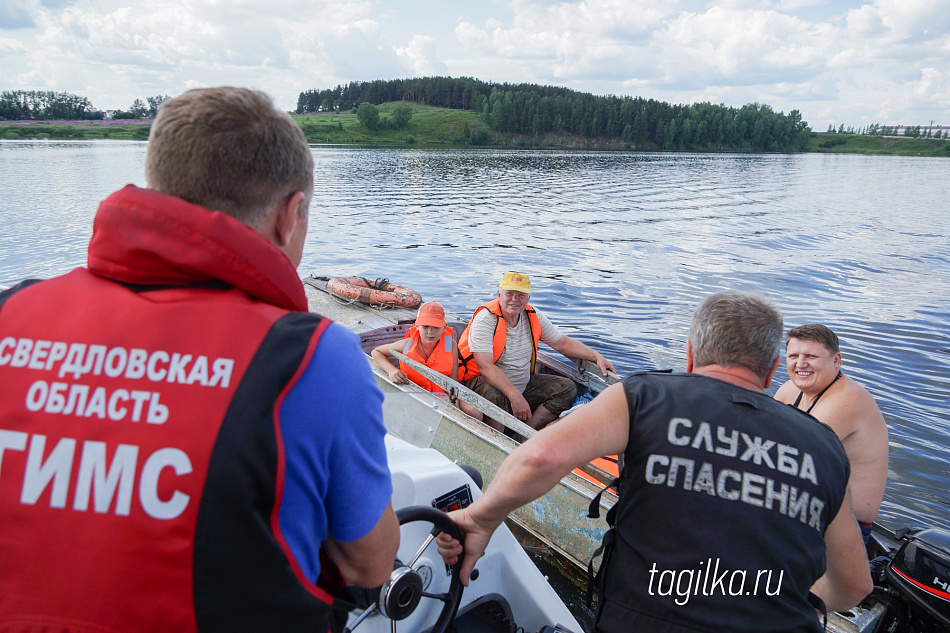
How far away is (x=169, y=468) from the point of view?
101 centimetres

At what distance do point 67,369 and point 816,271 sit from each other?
17497mm

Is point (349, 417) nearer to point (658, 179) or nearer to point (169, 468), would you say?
point (169, 468)

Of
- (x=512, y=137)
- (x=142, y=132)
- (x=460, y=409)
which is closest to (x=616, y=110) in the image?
(x=512, y=137)

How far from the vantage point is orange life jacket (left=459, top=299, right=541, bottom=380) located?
5.86m

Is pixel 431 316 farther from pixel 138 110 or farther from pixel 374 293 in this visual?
pixel 138 110

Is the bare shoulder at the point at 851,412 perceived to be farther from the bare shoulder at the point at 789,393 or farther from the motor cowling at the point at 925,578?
the motor cowling at the point at 925,578

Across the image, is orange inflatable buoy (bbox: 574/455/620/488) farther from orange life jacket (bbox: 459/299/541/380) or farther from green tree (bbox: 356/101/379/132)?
green tree (bbox: 356/101/379/132)

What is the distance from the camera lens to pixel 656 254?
57.9ft

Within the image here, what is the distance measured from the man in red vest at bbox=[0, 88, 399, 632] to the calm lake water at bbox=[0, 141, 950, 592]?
6.81 meters

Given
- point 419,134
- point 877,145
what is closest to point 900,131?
point 877,145

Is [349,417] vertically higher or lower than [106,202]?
lower

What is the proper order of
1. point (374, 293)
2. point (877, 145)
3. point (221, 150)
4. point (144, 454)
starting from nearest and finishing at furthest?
1. point (144, 454)
2. point (221, 150)
3. point (374, 293)
4. point (877, 145)

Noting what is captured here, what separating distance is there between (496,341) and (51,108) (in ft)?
370

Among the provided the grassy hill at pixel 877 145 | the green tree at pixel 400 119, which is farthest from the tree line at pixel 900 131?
the green tree at pixel 400 119
